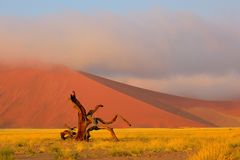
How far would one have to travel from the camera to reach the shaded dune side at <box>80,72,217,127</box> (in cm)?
11775

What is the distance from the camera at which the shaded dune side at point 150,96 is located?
386ft

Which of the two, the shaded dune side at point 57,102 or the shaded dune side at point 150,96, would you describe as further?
the shaded dune side at point 150,96

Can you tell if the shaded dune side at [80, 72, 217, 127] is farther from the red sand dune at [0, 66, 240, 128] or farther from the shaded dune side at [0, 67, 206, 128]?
the shaded dune side at [0, 67, 206, 128]

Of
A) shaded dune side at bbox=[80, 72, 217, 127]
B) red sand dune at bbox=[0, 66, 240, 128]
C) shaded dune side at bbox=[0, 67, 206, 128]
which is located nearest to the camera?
shaded dune side at bbox=[0, 67, 206, 128]

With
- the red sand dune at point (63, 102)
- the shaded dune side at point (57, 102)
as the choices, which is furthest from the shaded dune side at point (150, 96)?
the shaded dune side at point (57, 102)

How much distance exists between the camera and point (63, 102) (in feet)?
352

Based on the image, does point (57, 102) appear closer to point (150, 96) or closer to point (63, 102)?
point (63, 102)

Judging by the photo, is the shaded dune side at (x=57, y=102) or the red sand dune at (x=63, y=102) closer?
the shaded dune side at (x=57, y=102)

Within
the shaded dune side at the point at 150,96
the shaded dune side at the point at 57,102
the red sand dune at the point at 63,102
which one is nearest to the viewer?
the shaded dune side at the point at 57,102

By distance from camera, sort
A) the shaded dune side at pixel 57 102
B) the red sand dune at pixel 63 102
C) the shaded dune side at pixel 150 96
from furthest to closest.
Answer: the shaded dune side at pixel 150 96
the red sand dune at pixel 63 102
the shaded dune side at pixel 57 102

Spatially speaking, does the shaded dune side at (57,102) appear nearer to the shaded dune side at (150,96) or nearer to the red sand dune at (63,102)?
the red sand dune at (63,102)

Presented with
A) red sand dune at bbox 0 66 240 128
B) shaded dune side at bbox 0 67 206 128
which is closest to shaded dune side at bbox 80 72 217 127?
red sand dune at bbox 0 66 240 128

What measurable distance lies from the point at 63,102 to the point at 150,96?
27.7 meters

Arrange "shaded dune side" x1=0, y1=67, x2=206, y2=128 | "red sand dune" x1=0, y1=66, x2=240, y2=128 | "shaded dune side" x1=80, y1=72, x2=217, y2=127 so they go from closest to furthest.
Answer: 1. "shaded dune side" x1=0, y1=67, x2=206, y2=128
2. "red sand dune" x1=0, y1=66, x2=240, y2=128
3. "shaded dune side" x1=80, y1=72, x2=217, y2=127
